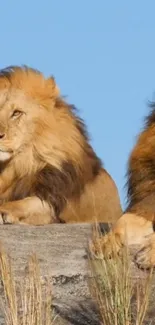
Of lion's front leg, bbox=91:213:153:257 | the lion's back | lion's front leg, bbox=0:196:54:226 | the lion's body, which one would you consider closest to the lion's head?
the lion's back

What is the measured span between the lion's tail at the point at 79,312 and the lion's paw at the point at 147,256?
1.51 ft

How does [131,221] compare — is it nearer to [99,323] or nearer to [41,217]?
[99,323]

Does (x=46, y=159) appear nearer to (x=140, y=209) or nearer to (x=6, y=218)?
(x=6, y=218)

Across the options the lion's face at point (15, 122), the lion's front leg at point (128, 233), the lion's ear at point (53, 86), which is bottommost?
the lion's front leg at point (128, 233)

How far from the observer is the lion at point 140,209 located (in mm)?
7023

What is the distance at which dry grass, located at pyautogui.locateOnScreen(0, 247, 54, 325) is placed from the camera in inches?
237

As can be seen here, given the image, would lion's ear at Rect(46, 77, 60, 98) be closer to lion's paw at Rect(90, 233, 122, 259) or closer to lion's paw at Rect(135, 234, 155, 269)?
lion's paw at Rect(90, 233, 122, 259)

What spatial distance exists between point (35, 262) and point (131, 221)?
3.74ft

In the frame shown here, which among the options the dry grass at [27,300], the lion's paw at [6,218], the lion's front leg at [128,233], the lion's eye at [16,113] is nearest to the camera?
the dry grass at [27,300]

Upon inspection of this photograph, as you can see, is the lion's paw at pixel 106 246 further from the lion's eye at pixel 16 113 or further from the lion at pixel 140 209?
the lion's eye at pixel 16 113

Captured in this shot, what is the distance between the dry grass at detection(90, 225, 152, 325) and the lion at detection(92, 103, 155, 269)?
1.31 ft

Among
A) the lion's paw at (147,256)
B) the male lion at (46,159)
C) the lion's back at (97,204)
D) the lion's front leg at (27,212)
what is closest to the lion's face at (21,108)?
the male lion at (46,159)

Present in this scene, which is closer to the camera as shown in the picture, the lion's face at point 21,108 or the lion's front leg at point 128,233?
the lion's front leg at point 128,233

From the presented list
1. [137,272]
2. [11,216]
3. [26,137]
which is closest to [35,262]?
[137,272]
